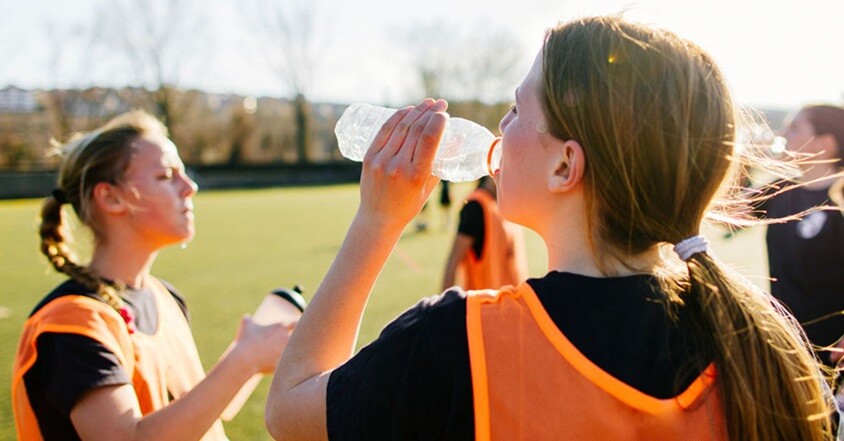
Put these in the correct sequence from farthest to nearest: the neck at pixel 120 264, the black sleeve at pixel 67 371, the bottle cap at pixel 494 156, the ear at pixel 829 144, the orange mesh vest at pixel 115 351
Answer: the ear at pixel 829 144 → the neck at pixel 120 264 → the orange mesh vest at pixel 115 351 → the black sleeve at pixel 67 371 → the bottle cap at pixel 494 156

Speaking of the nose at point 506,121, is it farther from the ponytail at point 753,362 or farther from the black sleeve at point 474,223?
the black sleeve at point 474,223

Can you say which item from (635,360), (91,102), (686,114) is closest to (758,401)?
(635,360)

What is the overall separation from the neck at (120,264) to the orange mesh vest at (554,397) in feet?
5.97

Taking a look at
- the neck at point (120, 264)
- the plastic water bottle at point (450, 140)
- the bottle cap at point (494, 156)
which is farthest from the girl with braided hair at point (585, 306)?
the neck at point (120, 264)

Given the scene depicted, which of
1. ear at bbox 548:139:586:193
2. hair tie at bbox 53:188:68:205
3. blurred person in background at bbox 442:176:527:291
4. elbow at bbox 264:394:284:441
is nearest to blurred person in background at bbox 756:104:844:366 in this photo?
blurred person in background at bbox 442:176:527:291

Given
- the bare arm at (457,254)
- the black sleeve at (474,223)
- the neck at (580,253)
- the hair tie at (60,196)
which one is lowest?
the bare arm at (457,254)

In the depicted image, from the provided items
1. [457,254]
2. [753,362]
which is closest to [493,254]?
[457,254]

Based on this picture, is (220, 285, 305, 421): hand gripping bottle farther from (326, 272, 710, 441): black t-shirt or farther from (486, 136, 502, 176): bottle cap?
(326, 272, 710, 441): black t-shirt

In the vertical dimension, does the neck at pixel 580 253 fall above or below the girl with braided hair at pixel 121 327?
above

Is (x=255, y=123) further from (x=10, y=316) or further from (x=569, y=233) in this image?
(x=569, y=233)

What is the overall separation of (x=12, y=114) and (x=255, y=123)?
757 inches

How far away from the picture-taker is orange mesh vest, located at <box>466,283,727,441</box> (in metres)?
1.17

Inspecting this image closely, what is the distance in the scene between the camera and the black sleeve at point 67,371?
6.38 ft

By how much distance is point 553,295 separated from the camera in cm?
127
